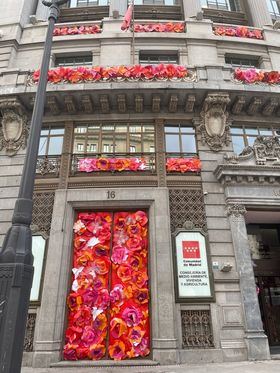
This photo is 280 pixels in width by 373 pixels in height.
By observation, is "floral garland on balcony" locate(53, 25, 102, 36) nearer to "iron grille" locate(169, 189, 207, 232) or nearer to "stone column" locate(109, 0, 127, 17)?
"stone column" locate(109, 0, 127, 17)

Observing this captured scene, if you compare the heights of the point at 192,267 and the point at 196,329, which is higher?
the point at 192,267

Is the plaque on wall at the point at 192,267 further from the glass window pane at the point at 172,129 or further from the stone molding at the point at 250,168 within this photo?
the glass window pane at the point at 172,129

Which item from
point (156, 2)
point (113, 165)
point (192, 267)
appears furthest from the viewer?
point (156, 2)

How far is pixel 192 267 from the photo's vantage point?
12.0 metres

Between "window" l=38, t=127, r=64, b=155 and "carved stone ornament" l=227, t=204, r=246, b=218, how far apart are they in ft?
26.9

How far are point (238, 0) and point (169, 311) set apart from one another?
21701 millimetres

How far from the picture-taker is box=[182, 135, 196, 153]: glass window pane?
14.2 metres

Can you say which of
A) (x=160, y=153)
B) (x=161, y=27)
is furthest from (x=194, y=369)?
(x=161, y=27)

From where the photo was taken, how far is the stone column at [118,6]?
1901cm

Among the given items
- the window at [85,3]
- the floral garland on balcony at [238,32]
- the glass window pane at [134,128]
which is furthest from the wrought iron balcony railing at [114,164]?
the window at [85,3]

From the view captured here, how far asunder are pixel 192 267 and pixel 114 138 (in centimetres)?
692

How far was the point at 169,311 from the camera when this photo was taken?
36.4 feet

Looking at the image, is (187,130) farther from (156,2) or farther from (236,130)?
(156,2)

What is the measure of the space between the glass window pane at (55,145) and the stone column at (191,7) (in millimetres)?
11913
